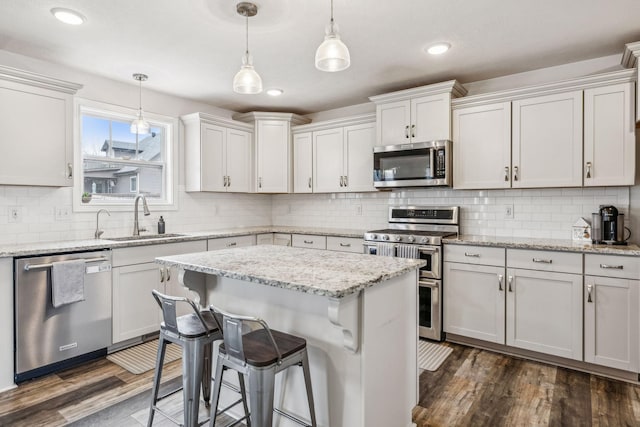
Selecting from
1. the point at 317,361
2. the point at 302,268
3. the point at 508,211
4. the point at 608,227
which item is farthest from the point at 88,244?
the point at 608,227

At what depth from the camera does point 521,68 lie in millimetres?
3451

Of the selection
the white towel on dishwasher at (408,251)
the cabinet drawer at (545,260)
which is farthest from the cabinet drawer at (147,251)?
the cabinet drawer at (545,260)

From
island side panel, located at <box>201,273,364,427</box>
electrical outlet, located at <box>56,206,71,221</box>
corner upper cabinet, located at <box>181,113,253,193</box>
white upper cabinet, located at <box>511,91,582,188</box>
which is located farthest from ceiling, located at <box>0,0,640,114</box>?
island side panel, located at <box>201,273,364,427</box>

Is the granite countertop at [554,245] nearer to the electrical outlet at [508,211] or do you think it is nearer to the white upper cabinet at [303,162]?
the electrical outlet at [508,211]

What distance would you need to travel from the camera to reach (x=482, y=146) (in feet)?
11.4

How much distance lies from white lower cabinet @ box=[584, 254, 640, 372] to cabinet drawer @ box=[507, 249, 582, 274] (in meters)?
0.08

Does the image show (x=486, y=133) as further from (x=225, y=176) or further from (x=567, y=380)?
(x=225, y=176)

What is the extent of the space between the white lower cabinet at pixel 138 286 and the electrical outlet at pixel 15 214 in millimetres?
829

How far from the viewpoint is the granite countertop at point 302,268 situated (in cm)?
153

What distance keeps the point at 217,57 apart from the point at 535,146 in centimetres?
280

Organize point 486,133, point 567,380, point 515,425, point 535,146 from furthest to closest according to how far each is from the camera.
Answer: point 486,133 < point 535,146 < point 567,380 < point 515,425

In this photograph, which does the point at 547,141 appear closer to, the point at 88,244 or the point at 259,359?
the point at 259,359

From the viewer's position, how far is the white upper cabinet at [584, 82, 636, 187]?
2.84m

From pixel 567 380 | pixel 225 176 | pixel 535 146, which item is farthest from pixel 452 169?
pixel 225 176
